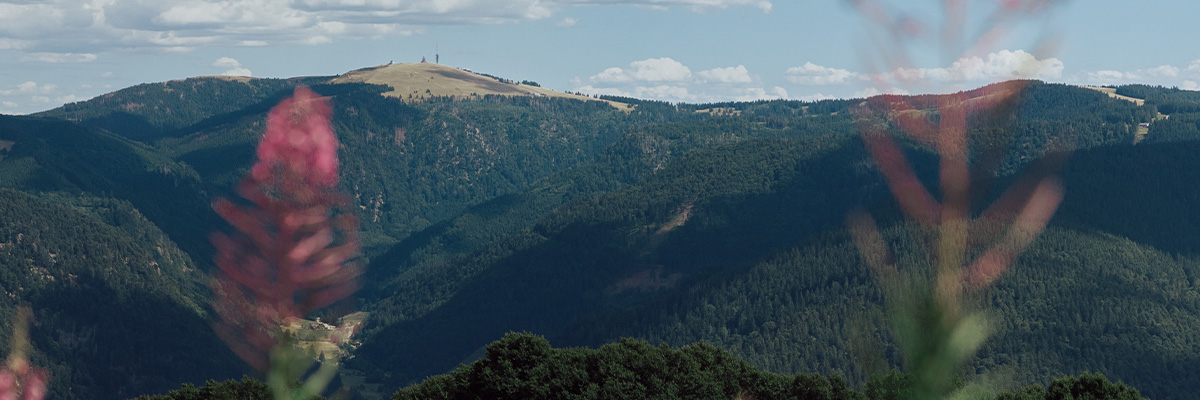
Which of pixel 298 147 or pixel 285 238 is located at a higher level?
pixel 298 147

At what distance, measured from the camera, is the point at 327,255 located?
3700 centimetres

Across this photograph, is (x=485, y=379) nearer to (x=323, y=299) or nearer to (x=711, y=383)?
(x=711, y=383)

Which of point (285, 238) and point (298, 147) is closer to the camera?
point (285, 238)

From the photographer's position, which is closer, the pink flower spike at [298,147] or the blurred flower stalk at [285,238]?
the blurred flower stalk at [285,238]

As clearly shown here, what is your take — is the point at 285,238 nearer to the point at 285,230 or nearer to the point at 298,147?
the point at 285,230

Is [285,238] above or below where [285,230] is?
below

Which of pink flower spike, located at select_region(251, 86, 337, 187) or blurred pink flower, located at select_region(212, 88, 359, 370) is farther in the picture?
pink flower spike, located at select_region(251, 86, 337, 187)

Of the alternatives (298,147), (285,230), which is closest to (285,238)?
(285,230)

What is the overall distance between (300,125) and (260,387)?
9901 cm

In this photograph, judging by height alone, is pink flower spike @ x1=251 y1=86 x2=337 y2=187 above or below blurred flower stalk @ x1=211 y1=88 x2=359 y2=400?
above

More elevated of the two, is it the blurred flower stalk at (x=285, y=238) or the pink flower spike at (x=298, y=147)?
the pink flower spike at (x=298, y=147)

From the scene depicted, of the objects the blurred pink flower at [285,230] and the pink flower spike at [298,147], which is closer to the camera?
the blurred pink flower at [285,230]

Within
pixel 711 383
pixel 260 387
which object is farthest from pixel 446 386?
pixel 711 383

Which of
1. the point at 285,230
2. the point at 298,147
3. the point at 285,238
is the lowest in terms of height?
the point at 285,238
